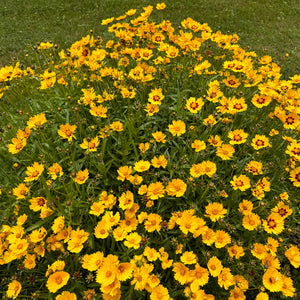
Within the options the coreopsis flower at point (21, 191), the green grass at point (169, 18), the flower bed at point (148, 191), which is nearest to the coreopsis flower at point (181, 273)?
the flower bed at point (148, 191)

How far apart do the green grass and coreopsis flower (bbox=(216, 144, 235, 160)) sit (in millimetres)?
4878

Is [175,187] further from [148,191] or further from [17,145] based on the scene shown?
[17,145]

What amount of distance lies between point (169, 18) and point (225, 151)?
6.45 metres

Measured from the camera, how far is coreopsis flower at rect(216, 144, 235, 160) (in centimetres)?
219

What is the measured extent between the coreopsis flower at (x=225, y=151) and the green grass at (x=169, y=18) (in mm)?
4878

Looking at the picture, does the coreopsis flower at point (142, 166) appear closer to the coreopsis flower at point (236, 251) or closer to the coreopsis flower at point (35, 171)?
the coreopsis flower at point (35, 171)

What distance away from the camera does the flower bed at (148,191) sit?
6.05ft

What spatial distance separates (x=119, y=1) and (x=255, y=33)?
13.8 ft

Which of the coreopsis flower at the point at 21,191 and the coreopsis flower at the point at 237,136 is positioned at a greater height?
the coreopsis flower at the point at 237,136

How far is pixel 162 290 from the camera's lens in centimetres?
175

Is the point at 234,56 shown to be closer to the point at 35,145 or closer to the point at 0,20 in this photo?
the point at 35,145

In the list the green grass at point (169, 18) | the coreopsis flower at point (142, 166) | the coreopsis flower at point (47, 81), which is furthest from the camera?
the green grass at point (169, 18)

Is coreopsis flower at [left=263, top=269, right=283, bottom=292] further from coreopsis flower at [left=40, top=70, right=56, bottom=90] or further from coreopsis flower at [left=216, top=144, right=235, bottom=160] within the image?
coreopsis flower at [left=40, top=70, right=56, bottom=90]

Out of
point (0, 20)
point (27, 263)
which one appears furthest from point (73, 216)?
point (0, 20)
